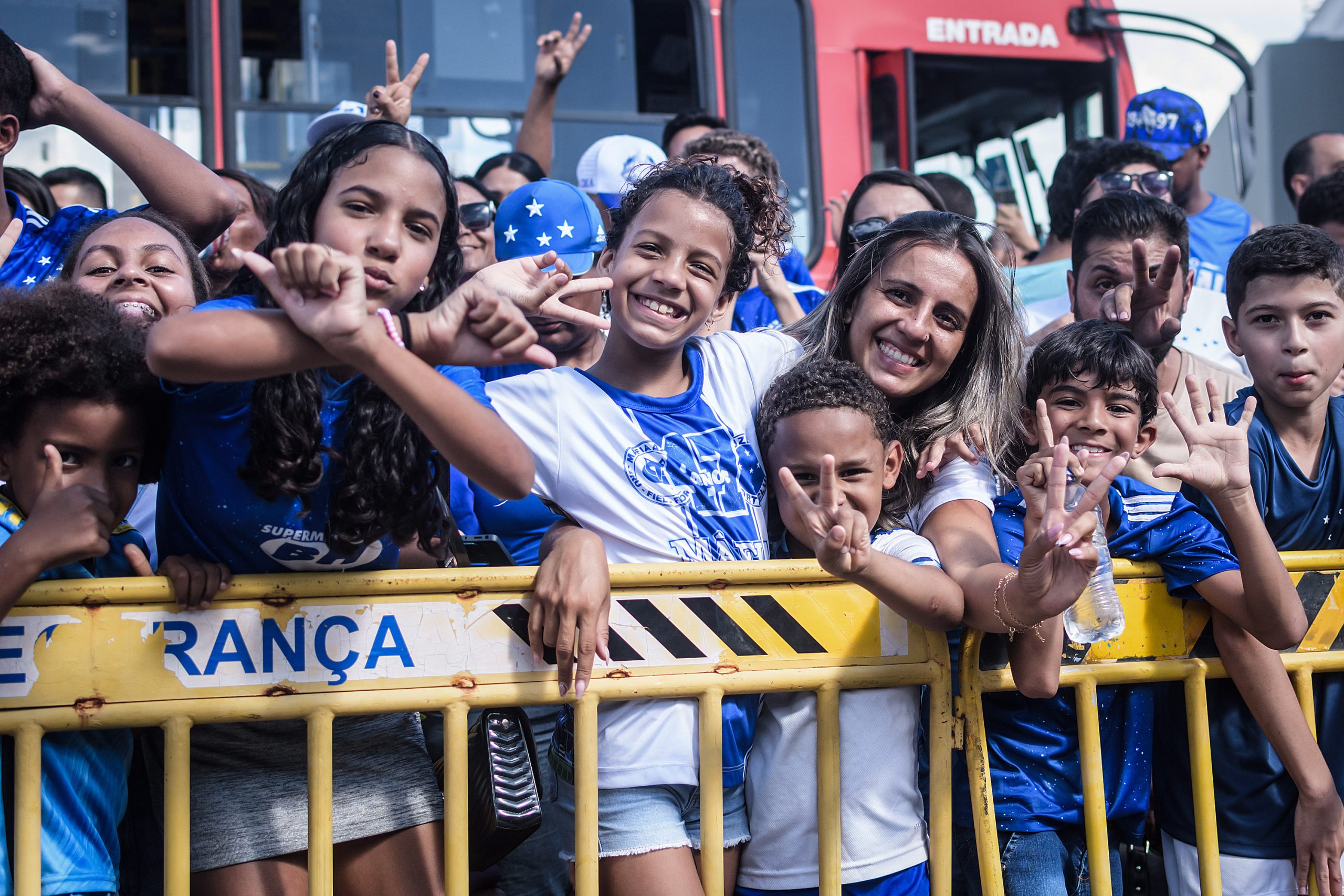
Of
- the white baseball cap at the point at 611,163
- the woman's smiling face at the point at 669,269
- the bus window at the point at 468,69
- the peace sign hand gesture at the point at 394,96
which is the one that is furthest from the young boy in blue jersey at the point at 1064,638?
the bus window at the point at 468,69

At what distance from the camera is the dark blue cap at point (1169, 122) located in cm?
514

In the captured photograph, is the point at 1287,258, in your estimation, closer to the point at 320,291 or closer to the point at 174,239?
the point at 320,291

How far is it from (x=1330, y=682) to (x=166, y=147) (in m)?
3.03

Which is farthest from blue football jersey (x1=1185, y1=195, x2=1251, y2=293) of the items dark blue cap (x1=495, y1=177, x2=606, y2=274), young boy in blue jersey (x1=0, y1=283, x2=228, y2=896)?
young boy in blue jersey (x1=0, y1=283, x2=228, y2=896)

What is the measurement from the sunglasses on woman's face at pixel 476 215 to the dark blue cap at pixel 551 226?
2.82 feet

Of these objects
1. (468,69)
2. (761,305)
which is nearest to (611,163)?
(761,305)

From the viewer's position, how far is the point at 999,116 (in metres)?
7.31

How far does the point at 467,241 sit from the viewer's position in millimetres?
4359

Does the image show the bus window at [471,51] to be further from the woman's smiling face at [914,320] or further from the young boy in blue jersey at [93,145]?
the woman's smiling face at [914,320]

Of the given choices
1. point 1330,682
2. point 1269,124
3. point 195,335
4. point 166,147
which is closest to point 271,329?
point 195,335

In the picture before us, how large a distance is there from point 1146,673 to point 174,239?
7.58 ft

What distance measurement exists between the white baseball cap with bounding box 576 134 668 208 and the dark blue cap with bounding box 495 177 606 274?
3.23ft

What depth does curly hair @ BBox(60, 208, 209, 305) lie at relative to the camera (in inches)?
99.4

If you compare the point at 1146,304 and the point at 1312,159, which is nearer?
the point at 1146,304
